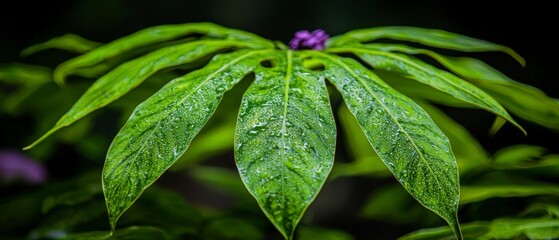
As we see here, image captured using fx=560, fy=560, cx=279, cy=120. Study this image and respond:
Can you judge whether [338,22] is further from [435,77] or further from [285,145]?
[285,145]

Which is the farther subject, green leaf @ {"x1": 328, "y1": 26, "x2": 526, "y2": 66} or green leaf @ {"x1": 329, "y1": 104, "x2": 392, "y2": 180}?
green leaf @ {"x1": 329, "y1": 104, "x2": 392, "y2": 180}

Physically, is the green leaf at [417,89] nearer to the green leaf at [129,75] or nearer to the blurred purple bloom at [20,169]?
the green leaf at [129,75]

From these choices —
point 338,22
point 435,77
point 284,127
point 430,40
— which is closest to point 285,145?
point 284,127

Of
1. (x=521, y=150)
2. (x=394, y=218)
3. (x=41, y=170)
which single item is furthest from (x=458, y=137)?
(x=41, y=170)

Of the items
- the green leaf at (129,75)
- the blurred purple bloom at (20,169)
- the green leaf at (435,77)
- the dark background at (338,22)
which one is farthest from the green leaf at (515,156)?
the blurred purple bloom at (20,169)

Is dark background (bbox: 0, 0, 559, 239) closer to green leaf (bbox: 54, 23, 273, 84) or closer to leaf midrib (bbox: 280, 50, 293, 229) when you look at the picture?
green leaf (bbox: 54, 23, 273, 84)

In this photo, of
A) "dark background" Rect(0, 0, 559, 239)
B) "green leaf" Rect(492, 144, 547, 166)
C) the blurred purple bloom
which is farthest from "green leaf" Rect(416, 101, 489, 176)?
the blurred purple bloom
